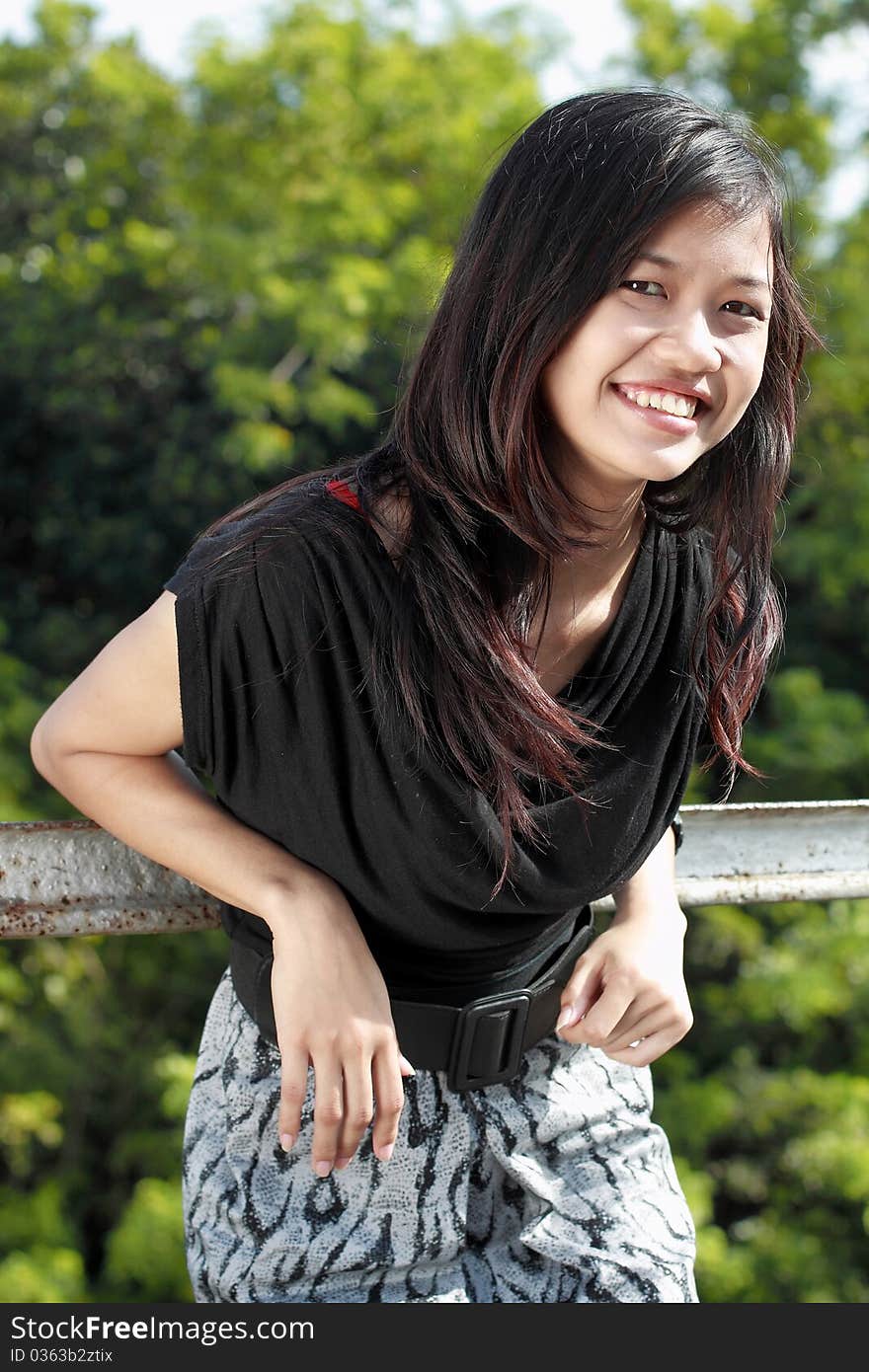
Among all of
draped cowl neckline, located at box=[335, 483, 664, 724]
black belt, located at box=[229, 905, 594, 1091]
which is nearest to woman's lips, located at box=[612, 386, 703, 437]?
draped cowl neckline, located at box=[335, 483, 664, 724]

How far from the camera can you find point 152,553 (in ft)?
22.4

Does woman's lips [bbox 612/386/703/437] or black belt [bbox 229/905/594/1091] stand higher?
woman's lips [bbox 612/386/703/437]

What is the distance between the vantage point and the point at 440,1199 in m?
1.17

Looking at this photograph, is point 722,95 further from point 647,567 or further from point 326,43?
point 647,567

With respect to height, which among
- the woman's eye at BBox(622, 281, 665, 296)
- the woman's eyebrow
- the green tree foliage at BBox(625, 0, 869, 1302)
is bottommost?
the green tree foliage at BBox(625, 0, 869, 1302)

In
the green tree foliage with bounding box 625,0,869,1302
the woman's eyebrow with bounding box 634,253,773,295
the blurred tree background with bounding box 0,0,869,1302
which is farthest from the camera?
the blurred tree background with bounding box 0,0,869,1302

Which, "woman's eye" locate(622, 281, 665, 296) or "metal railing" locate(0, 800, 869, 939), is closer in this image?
"woman's eye" locate(622, 281, 665, 296)

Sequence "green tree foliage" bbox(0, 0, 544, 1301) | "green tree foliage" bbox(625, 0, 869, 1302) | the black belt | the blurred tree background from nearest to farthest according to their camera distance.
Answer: the black belt < "green tree foliage" bbox(625, 0, 869, 1302) < the blurred tree background < "green tree foliage" bbox(0, 0, 544, 1301)

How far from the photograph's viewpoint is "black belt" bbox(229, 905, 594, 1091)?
1131 mm

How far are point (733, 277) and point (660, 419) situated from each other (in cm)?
12

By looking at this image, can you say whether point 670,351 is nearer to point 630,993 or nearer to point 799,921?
point 630,993

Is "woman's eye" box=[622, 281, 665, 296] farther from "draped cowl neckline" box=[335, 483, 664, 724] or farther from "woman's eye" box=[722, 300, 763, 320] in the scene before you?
"draped cowl neckline" box=[335, 483, 664, 724]

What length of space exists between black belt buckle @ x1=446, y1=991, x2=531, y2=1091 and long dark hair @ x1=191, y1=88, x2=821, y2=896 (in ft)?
0.46

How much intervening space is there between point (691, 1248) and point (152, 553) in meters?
6.01
